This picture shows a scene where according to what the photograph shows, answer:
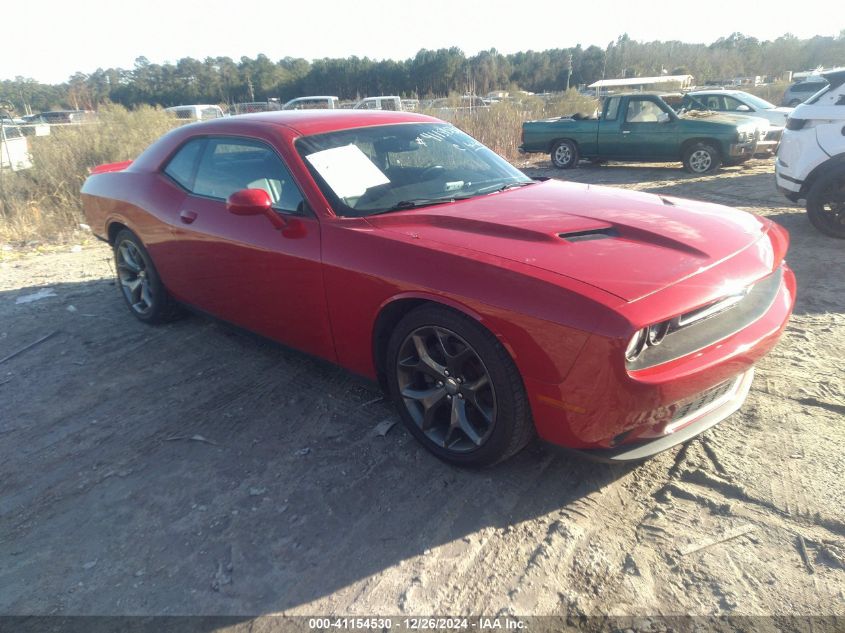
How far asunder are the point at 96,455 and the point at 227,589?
1376 millimetres

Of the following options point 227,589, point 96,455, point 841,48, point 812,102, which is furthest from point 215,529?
point 841,48

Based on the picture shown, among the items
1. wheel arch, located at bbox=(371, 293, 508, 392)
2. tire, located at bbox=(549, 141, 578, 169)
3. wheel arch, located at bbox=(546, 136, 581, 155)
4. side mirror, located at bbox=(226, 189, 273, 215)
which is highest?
Answer: side mirror, located at bbox=(226, 189, 273, 215)

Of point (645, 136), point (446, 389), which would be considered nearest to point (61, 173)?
point (446, 389)

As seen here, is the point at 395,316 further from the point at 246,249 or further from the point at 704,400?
the point at 704,400

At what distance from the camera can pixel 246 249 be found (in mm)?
3395

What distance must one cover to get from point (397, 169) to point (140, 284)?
102 inches

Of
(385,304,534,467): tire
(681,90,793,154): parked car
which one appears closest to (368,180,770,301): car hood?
(385,304,534,467): tire

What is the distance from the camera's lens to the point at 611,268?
2.30 m

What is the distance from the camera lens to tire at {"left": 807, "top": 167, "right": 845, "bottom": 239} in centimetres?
596

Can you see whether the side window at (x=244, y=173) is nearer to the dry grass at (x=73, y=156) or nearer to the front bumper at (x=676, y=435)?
the front bumper at (x=676, y=435)

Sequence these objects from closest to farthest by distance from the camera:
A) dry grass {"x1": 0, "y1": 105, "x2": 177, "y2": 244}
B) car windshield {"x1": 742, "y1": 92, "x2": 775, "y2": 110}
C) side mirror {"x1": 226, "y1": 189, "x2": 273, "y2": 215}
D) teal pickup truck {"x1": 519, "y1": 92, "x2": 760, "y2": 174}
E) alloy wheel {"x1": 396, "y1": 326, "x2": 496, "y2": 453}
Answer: alloy wheel {"x1": 396, "y1": 326, "x2": 496, "y2": 453}, side mirror {"x1": 226, "y1": 189, "x2": 273, "y2": 215}, dry grass {"x1": 0, "y1": 105, "x2": 177, "y2": 244}, teal pickup truck {"x1": 519, "y1": 92, "x2": 760, "y2": 174}, car windshield {"x1": 742, "y1": 92, "x2": 775, "y2": 110}

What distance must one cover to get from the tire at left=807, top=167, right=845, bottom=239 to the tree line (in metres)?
31.5

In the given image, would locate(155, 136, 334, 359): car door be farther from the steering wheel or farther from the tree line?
the tree line

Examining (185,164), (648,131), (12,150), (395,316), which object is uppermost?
(185,164)
